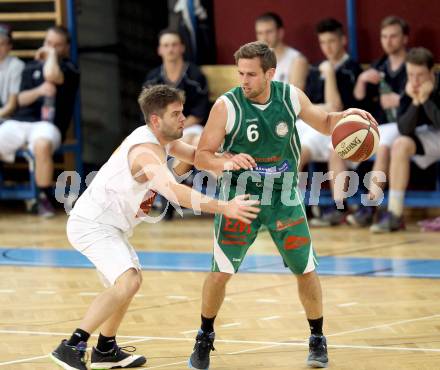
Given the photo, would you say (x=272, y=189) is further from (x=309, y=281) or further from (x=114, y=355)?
(x=114, y=355)

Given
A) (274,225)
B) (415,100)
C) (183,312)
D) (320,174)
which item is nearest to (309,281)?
(274,225)

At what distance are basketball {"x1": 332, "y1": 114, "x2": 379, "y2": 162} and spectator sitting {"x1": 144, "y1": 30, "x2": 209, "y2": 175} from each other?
16.3 feet

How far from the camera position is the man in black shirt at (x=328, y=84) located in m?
10.2

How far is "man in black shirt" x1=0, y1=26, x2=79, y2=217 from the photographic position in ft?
36.5

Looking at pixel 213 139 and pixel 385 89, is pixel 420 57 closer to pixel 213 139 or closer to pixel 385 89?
pixel 385 89

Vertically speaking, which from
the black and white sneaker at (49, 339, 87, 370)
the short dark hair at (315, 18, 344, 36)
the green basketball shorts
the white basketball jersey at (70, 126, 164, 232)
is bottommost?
the black and white sneaker at (49, 339, 87, 370)

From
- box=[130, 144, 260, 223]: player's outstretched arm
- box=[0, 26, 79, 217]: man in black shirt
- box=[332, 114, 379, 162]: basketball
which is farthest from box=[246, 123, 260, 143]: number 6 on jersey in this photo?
box=[0, 26, 79, 217]: man in black shirt

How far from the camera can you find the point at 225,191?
18.5 feet

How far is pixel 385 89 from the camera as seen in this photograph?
10156 mm

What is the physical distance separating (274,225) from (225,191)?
12.4 inches

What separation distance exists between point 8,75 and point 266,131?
6439 millimetres

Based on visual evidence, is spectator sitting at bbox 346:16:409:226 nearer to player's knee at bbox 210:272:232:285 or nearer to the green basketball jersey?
the green basketball jersey

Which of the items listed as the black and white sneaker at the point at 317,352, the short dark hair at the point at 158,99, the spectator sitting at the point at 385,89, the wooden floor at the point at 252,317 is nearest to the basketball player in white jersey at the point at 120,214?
the short dark hair at the point at 158,99

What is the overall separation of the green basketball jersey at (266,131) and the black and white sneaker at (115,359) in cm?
106
